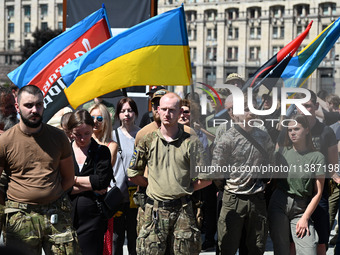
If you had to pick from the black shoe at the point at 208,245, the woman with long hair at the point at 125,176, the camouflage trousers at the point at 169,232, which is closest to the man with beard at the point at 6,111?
the woman with long hair at the point at 125,176

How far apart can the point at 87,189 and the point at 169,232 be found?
2.57 ft

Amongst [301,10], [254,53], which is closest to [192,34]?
[254,53]

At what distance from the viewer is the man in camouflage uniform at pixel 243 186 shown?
5.86 metres

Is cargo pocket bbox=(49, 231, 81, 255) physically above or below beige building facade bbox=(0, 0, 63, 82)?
below

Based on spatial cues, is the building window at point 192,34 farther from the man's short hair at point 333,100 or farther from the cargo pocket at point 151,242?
the cargo pocket at point 151,242

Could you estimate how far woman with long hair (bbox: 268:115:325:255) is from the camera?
5.83 m

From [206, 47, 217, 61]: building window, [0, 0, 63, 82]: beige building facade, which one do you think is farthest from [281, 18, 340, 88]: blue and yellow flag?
[0, 0, 63, 82]: beige building facade

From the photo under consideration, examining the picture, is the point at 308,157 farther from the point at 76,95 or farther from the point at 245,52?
the point at 245,52

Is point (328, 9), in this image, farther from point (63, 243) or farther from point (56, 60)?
point (63, 243)

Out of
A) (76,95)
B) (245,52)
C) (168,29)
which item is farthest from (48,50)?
(245,52)

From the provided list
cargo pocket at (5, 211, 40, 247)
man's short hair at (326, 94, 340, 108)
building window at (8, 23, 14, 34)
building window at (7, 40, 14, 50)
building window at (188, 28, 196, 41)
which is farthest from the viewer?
building window at (8, 23, 14, 34)

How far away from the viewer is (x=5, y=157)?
4727 mm

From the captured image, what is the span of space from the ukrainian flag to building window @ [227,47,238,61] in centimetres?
7491

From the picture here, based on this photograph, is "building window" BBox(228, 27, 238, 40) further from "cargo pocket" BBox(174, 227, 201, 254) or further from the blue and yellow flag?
"cargo pocket" BBox(174, 227, 201, 254)
